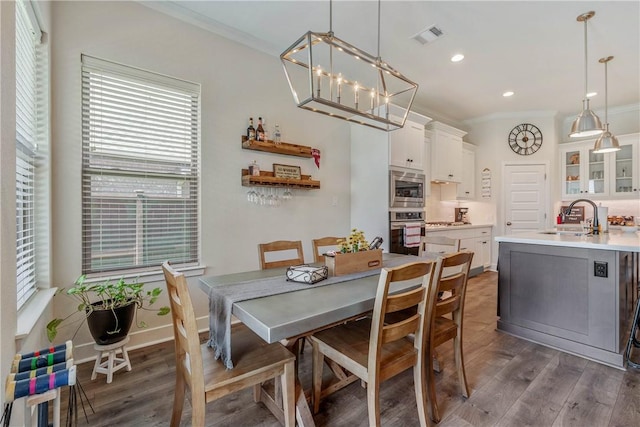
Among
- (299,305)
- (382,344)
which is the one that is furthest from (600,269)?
(299,305)

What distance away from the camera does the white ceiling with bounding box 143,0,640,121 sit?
2592 mm

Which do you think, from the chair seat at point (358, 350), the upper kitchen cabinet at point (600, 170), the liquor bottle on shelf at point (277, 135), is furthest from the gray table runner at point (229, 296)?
the upper kitchen cabinet at point (600, 170)

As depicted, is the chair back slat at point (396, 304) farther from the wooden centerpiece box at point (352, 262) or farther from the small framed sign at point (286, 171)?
the small framed sign at point (286, 171)

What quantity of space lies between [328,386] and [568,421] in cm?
136

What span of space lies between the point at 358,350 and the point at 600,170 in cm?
617

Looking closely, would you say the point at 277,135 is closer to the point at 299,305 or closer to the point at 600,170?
the point at 299,305

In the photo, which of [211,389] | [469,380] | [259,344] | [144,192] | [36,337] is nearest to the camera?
[211,389]

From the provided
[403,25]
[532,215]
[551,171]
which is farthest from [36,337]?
[551,171]

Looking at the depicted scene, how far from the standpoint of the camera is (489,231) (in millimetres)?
5461

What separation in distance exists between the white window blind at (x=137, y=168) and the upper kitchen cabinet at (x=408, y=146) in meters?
2.31

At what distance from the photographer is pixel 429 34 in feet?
9.71

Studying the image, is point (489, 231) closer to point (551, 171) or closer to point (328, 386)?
point (551, 171)

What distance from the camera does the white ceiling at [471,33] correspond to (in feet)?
8.50

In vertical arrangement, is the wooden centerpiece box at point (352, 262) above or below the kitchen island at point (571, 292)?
above
